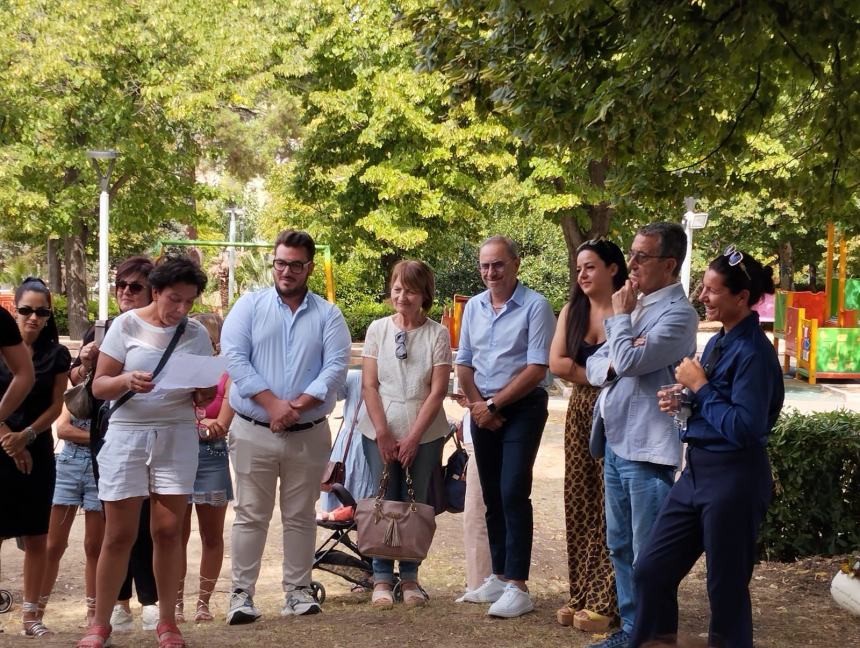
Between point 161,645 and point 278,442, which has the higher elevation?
point 278,442

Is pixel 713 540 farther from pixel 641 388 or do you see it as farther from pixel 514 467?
pixel 514 467

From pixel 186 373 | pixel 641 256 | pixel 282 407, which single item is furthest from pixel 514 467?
pixel 186 373

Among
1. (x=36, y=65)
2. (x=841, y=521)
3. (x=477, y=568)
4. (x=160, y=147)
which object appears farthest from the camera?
(x=160, y=147)

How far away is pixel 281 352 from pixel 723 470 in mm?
2724

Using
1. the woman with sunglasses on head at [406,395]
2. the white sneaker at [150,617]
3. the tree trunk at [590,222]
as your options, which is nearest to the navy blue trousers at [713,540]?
the woman with sunglasses on head at [406,395]

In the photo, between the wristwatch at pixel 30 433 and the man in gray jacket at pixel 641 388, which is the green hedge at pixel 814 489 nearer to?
the man in gray jacket at pixel 641 388

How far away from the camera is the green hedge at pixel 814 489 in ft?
23.5

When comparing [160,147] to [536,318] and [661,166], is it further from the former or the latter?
[536,318]

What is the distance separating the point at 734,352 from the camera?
4.34 m

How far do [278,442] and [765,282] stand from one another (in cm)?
282

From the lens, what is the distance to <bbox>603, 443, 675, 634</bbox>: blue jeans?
5051 millimetres

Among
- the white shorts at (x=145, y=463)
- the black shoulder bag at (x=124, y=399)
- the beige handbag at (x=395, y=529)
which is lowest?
the beige handbag at (x=395, y=529)

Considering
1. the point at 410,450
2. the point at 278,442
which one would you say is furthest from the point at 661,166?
the point at 278,442

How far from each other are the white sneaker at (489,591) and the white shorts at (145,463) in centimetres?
186
